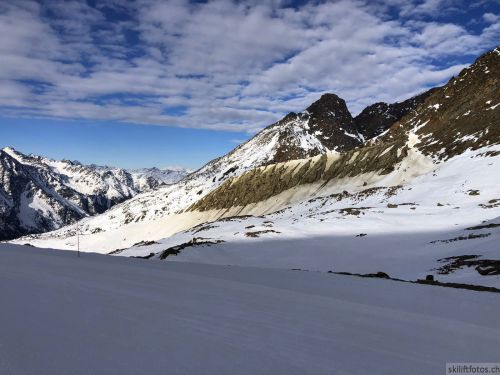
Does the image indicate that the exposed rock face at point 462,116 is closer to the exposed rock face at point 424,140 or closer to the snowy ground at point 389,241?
the exposed rock face at point 424,140

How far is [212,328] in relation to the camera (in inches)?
183

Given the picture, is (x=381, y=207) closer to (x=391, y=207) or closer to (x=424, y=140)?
(x=391, y=207)

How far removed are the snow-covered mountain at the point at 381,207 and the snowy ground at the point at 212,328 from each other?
25.5 ft

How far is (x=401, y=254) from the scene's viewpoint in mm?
22422

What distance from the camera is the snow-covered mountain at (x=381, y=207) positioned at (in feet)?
76.9

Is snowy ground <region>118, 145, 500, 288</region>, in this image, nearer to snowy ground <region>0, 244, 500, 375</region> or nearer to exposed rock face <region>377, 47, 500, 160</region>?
snowy ground <region>0, 244, 500, 375</region>

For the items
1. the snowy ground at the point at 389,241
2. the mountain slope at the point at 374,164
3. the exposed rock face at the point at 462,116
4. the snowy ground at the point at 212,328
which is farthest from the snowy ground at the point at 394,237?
the mountain slope at the point at 374,164

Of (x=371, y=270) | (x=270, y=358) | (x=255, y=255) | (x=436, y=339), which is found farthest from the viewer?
(x=255, y=255)

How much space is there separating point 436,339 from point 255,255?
2160 cm

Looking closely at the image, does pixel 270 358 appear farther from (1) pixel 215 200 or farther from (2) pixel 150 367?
(1) pixel 215 200

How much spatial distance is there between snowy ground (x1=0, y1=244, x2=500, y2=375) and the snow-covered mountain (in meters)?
7.77

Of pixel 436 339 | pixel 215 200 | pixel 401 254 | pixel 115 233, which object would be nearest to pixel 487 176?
pixel 401 254

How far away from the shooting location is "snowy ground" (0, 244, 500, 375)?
11.7ft

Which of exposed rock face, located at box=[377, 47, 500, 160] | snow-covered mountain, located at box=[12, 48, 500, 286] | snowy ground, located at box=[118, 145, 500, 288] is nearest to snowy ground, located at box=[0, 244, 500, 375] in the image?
snowy ground, located at box=[118, 145, 500, 288]
